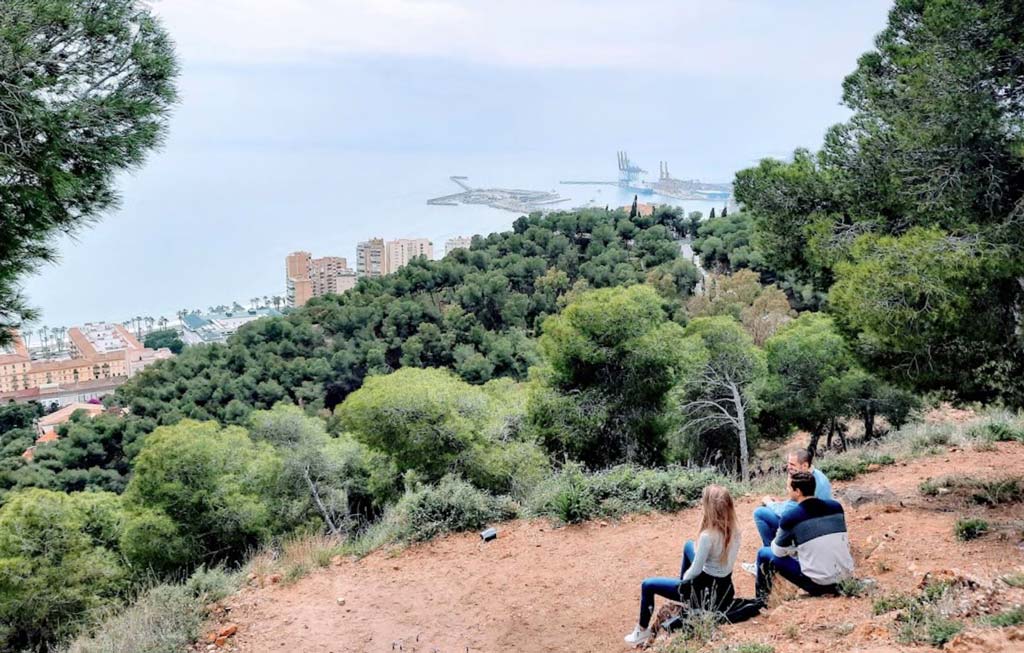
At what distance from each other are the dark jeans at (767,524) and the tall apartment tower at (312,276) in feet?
171

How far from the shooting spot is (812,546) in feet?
12.8

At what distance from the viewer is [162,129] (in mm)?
3662

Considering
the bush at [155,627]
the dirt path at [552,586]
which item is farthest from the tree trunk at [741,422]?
the bush at [155,627]

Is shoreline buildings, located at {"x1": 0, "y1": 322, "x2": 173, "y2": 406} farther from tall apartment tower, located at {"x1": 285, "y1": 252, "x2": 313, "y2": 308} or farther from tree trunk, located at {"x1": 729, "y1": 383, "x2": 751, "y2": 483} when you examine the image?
tree trunk, located at {"x1": 729, "y1": 383, "x2": 751, "y2": 483}

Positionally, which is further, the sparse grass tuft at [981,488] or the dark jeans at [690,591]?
the sparse grass tuft at [981,488]

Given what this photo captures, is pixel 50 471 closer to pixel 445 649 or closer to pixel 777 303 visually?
pixel 445 649

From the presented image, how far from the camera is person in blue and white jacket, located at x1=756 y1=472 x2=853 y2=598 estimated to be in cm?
390

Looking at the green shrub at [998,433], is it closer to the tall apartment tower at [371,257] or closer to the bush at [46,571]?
the bush at [46,571]

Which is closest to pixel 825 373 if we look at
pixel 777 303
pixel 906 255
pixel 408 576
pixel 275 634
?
pixel 777 303

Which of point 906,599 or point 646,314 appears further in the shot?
point 646,314

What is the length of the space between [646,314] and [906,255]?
5920 millimetres

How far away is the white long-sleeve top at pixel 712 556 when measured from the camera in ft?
12.6

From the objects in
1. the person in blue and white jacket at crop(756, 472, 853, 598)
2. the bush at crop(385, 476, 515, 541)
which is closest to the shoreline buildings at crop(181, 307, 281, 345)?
the bush at crop(385, 476, 515, 541)

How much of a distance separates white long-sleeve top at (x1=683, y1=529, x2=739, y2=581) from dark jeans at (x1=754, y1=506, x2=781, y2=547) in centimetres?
60
